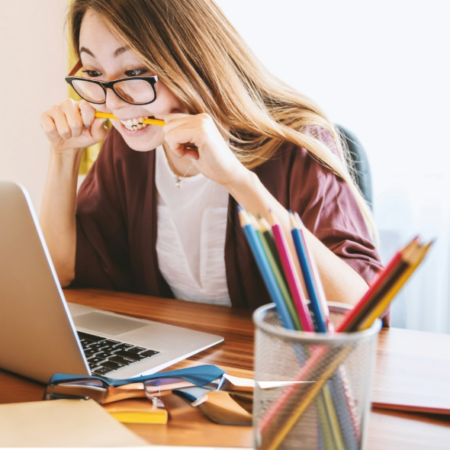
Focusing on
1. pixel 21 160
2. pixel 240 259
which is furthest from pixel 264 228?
pixel 21 160

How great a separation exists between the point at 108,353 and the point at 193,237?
588mm

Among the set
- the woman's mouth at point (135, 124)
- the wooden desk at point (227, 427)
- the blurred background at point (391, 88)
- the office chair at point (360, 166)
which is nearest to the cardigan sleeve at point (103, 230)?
the woman's mouth at point (135, 124)

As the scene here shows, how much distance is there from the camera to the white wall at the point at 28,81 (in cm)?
256

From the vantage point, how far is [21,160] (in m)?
2.70

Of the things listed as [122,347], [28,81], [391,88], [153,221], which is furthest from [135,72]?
[28,81]

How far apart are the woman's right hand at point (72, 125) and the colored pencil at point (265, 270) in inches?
36.6

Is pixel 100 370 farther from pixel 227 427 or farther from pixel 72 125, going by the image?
pixel 72 125

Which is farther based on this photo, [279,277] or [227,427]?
[227,427]

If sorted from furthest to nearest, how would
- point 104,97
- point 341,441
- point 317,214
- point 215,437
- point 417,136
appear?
1. point 417,136
2. point 104,97
3. point 317,214
4. point 215,437
5. point 341,441

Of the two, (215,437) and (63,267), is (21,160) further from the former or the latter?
(215,437)

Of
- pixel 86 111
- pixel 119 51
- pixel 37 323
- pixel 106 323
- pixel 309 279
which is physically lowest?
pixel 106 323

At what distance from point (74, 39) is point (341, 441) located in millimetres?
1085

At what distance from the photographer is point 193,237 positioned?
1.21 m

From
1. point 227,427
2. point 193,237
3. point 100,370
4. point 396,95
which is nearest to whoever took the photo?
point 227,427
